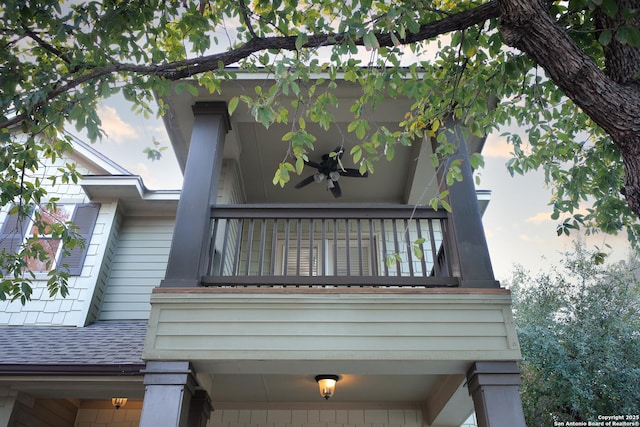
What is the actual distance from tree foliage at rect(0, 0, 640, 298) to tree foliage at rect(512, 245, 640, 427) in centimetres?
535

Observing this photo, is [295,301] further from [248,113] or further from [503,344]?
[248,113]

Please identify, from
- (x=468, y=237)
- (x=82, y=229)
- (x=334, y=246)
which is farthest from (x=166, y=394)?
(x=82, y=229)

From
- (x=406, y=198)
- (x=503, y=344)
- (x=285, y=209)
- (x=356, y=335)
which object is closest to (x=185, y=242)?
(x=285, y=209)

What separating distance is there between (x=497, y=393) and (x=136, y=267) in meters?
5.94

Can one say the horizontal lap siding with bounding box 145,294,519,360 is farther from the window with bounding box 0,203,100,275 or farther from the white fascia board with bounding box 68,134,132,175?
the white fascia board with bounding box 68,134,132,175

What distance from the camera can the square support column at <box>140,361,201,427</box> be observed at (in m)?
3.66

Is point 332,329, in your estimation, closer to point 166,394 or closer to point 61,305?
point 166,394

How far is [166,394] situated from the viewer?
376 cm

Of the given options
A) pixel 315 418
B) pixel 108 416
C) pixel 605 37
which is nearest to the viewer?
pixel 605 37

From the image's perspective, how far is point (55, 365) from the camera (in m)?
4.94

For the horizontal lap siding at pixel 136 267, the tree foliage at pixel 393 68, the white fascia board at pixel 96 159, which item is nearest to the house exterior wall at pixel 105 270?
the horizontal lap siding at pixel 136 267

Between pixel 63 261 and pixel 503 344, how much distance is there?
6534 mm

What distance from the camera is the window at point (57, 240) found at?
7.15 metres

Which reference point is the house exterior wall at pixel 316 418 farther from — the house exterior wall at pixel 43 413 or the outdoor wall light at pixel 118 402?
the house exterior wall at pixel 43 413
